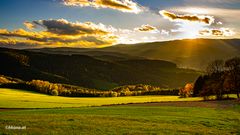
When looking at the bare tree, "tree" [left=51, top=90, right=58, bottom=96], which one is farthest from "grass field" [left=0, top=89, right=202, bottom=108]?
"tree" [left=51, top=90, right=58, bottom=96]

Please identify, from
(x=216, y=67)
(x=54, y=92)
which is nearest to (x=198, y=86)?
(x=216, y=67)

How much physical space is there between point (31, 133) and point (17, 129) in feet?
7.94

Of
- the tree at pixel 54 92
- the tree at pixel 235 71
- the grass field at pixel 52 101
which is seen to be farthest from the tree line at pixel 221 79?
the tree at pixel 54 92

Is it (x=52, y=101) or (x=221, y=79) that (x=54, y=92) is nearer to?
(x=52, y=101)

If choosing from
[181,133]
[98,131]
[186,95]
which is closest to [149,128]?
[181,133]

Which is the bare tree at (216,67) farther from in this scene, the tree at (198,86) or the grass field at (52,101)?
the grass field at (52,101)

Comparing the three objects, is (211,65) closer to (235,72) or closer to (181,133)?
(235,72)

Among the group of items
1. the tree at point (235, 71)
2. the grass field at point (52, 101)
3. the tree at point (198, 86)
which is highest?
the tree at point (235, 71)

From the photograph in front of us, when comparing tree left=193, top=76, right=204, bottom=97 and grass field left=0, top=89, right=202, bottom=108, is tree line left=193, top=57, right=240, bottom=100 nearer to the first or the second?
tree left=193, top=76, right=204, bottom=97

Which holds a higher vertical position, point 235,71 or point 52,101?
point 235,71

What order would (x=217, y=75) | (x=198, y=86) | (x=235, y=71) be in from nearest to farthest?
1. (x=235, y=71)
2. (x=217, y=75)
3. (x=198, y=86)

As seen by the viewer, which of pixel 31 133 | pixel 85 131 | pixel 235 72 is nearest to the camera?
pixel 31 133

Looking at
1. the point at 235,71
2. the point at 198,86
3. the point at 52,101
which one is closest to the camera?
the point at 235,71

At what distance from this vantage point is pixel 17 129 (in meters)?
29.4
